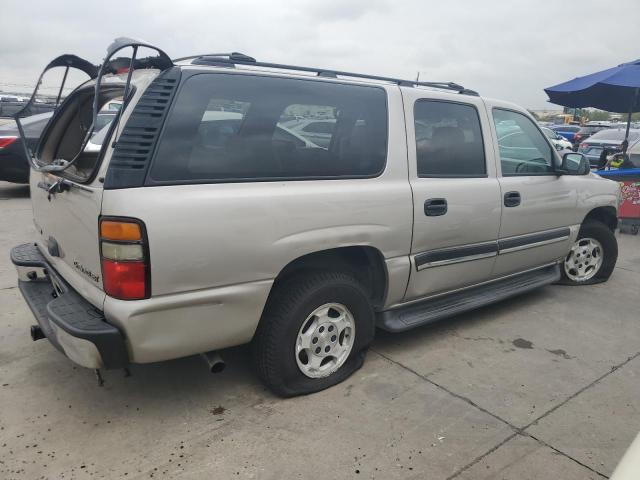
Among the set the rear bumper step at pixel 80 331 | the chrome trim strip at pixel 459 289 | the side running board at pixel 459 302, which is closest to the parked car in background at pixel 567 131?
the chrome trim strip at pixel 459 289

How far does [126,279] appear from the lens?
7.34 ft

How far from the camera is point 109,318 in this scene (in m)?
2.30

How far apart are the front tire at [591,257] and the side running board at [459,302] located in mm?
535

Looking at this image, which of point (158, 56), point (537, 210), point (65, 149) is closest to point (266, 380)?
point (158, 56)

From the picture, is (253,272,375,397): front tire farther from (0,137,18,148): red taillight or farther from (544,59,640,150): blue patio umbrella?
(0,137,18,148): red taillight

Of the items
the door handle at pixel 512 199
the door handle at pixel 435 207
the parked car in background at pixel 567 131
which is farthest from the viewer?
the parked car in background at pixel 567 131

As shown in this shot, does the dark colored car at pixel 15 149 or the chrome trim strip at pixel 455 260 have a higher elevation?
the dark colored car at pixel 15 149

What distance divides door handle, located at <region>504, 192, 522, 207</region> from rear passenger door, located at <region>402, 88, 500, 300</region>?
0.11 metres

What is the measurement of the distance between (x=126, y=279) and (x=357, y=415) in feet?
4.60

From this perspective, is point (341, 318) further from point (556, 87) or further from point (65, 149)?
point (556, 87)

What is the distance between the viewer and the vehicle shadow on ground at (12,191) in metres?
8.85

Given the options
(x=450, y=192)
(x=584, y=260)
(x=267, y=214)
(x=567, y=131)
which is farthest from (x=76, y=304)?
(x=567, y=131)

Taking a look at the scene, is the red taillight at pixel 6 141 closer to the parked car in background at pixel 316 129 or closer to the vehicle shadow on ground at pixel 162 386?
the vehicle shadow on ground at pixel 162 386

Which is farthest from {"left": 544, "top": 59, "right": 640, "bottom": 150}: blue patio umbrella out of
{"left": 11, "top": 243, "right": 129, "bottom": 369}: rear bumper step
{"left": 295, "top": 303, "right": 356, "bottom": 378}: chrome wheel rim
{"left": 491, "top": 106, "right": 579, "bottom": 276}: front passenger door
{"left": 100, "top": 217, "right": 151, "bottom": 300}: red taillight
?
{"left": 11, "top": 243, "right": 129, "bottom": 369}: rear bumper step
